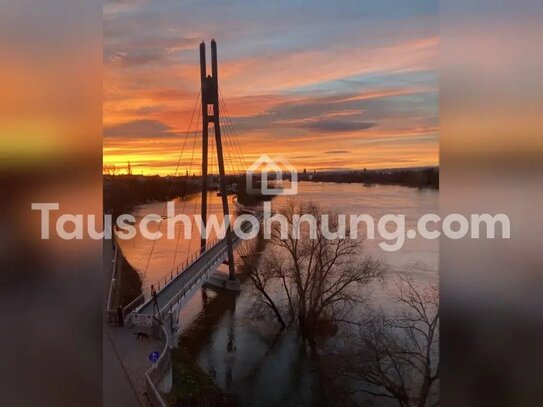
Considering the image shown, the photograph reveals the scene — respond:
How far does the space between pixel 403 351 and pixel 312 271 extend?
0.70m

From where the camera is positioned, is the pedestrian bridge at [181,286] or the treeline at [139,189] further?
the pedestrian bridge at [181,286]

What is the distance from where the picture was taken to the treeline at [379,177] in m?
2.34

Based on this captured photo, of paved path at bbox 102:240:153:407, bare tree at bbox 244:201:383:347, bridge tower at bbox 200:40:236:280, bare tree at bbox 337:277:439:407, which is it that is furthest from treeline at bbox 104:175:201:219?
bare tree at bbox 337:277:439:407

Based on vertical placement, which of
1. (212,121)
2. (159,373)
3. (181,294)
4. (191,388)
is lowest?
(191,388)

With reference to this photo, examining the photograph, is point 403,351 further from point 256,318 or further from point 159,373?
point 159,373

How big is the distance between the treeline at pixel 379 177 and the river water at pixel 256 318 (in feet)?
0.12

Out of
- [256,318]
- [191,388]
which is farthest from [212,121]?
[191,388]

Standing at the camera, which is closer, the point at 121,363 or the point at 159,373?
the point at 121,363

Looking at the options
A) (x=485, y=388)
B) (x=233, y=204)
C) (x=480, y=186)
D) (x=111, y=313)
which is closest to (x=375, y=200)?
(x=233, y=204)

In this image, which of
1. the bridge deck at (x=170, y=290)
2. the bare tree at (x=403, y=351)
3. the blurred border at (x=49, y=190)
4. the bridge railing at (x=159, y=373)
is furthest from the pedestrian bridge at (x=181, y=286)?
the blurred border at (x=49, y=190)

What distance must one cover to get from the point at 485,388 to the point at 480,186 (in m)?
0.69

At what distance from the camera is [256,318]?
2961mm

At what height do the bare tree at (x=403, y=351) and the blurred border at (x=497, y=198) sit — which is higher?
the blurred border at (x=497, y=198)

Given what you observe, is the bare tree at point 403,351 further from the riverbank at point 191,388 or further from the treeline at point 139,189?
the treeline at point 139,189
